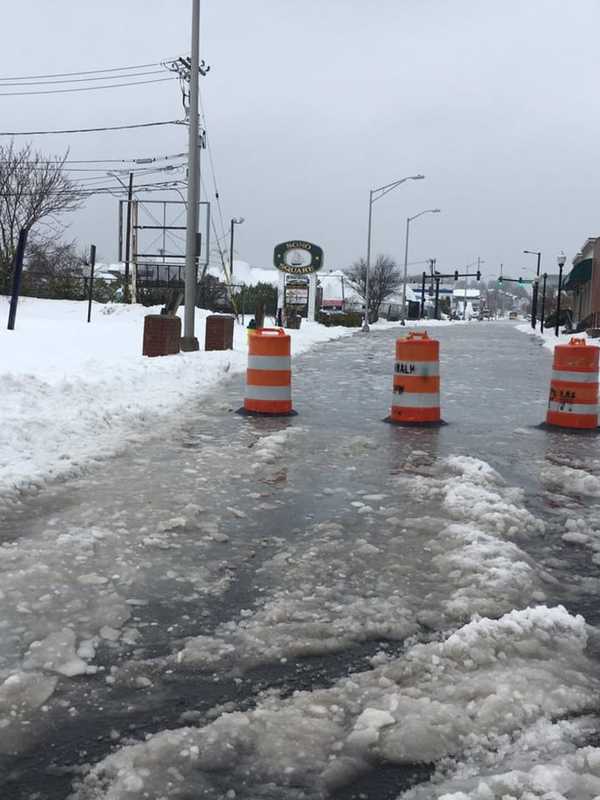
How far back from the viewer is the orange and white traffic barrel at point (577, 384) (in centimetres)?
914

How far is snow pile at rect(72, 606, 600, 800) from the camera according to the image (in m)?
2.35

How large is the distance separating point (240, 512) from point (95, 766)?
2.89 metres

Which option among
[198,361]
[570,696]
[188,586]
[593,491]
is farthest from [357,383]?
[570,696]

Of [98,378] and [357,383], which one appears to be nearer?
[98,378]

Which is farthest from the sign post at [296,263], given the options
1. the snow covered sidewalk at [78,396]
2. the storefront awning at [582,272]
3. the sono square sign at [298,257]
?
the snow covered sidewalk at [78,396]

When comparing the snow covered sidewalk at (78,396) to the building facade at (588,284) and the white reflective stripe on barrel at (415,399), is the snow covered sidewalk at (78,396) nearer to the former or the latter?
the white reflective stripe on barrel at (415,399)

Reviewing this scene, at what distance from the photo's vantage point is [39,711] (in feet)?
8.89

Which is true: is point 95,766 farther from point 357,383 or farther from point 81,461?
point 357,383

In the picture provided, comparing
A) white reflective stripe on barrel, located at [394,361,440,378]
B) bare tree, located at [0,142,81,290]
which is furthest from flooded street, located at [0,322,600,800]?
bare tree, located at [0,142,81,290]

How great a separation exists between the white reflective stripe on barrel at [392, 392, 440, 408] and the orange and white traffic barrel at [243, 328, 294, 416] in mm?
1455

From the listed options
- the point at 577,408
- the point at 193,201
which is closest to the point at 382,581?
the point at 577,408

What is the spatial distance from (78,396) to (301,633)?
627 centimetres

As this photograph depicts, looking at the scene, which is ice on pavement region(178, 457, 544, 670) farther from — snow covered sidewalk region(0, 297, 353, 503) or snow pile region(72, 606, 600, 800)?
snow covered sidewalk region(0, 297, 353, 503)

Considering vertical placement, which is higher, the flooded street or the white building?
the white building
